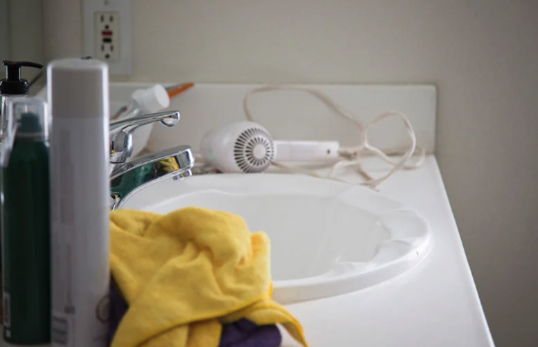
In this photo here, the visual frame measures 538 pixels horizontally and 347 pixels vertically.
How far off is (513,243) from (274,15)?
58cm

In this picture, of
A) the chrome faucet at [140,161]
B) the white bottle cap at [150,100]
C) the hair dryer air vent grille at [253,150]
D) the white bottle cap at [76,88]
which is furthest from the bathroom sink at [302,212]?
the white bottle cap at [76,88]

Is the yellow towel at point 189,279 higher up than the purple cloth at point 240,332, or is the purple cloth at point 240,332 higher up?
the yellow towel at point 189,279

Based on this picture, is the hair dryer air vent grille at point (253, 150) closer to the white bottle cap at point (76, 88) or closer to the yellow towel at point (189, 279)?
the yellow towel at point (189, 279)

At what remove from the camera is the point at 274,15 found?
1258 millimetres

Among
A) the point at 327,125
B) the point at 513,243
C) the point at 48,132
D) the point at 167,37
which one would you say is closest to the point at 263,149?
the point at 327,125

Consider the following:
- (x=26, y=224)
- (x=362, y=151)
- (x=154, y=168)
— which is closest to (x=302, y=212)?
(x=362, y=151)

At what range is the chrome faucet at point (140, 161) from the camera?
682 mm

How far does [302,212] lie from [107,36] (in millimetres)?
488

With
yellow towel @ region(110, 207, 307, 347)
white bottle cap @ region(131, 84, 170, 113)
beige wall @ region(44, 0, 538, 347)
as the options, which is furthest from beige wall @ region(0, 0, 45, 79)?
yellow towel @ region(110, 207, 307, 347)

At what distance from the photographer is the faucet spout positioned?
0.70m

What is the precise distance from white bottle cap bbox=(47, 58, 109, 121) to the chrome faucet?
19 centimetres

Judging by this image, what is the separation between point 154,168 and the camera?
2.35ft

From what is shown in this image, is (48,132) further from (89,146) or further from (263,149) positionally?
(263,149)

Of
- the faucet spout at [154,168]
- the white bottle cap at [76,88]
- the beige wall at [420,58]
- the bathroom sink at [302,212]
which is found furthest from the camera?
the beige wall at [420,58]
